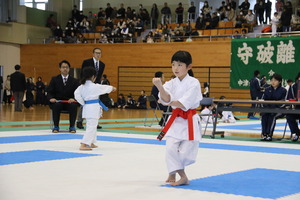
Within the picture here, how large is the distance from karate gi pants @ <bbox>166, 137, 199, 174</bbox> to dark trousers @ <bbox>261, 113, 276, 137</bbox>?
563 centimetres

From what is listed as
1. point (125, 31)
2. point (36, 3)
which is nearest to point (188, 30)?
point (125, 31)

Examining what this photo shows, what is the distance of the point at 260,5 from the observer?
80.4 feet

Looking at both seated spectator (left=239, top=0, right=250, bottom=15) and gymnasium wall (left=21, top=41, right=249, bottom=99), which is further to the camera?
seated spectator (left=239, top=0, right=250, bottom=15)

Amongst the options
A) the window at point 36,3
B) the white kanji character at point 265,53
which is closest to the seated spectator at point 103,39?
the window at point 36,3

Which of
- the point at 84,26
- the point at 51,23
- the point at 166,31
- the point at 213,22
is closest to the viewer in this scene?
the point at 213,22

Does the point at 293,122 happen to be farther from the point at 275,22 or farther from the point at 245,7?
the point at 245,7

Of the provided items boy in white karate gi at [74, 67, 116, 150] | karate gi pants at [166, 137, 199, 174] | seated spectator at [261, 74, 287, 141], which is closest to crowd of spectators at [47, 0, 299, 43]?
seated spectator at [261, 74, 287, 141]

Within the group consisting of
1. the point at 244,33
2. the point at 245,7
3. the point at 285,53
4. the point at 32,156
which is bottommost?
the point at 32,156

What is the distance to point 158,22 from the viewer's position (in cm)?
2955

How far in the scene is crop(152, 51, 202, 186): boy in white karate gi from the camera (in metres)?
4.91

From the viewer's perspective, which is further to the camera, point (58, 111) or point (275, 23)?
point (275, 23)

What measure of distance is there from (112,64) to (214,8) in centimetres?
747

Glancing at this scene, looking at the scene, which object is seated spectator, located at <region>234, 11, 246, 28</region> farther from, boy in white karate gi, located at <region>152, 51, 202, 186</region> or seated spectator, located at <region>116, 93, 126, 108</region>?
boy in white karate gi, located at <region>152, 51, 202, 186</region>

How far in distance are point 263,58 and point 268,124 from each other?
1227 cm
